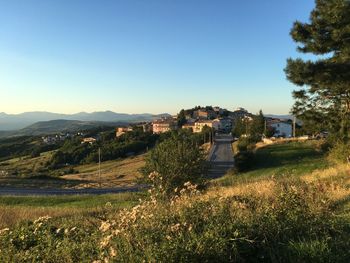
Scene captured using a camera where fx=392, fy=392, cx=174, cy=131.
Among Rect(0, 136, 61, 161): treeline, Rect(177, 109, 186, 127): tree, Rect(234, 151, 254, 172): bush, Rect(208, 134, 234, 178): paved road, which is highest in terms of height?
Rect(177, 109, 186, 127): tree

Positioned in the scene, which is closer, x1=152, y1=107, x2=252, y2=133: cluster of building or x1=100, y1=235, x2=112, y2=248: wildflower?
x1=100, y1=235, x2=112, y2=248: wildflower

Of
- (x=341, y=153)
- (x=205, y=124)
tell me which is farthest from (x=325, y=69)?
(x=205, y=124)

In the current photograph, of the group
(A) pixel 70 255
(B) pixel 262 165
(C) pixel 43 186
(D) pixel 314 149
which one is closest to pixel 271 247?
(A) pixel 70 255

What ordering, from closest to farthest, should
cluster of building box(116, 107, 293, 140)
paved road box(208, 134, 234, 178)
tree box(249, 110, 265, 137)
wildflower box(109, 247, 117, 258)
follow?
wildflower box(109, 247, 117, 258)
paved road box(208, 134, 234, 178)
tree box(249, 110, 265, 137)
cluster of building box(116, 107, 293, 140)

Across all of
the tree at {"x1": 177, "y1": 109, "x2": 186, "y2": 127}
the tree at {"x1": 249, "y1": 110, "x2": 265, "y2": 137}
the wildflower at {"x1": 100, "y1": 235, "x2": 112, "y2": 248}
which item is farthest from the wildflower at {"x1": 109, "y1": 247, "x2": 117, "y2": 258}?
the tree at {"x1": 177, "y1": 109, "x2": 186, "y2": 127}

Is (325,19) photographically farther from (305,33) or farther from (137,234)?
(137,234)

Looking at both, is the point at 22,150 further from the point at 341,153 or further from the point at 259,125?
the point at 341,153

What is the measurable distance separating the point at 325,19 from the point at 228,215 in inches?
598

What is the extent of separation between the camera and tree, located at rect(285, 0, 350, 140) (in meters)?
16.4

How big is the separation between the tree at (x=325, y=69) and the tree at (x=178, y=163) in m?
5.57

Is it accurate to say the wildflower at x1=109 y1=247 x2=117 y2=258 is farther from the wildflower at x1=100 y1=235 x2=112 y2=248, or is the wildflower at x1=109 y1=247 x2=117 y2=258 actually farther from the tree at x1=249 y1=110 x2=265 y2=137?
the tree at x1=249 y1=110 x2=265 y2=137

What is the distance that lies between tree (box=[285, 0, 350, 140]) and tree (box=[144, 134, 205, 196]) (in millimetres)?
5569

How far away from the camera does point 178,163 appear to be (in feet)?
56.6

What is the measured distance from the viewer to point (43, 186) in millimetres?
55562
